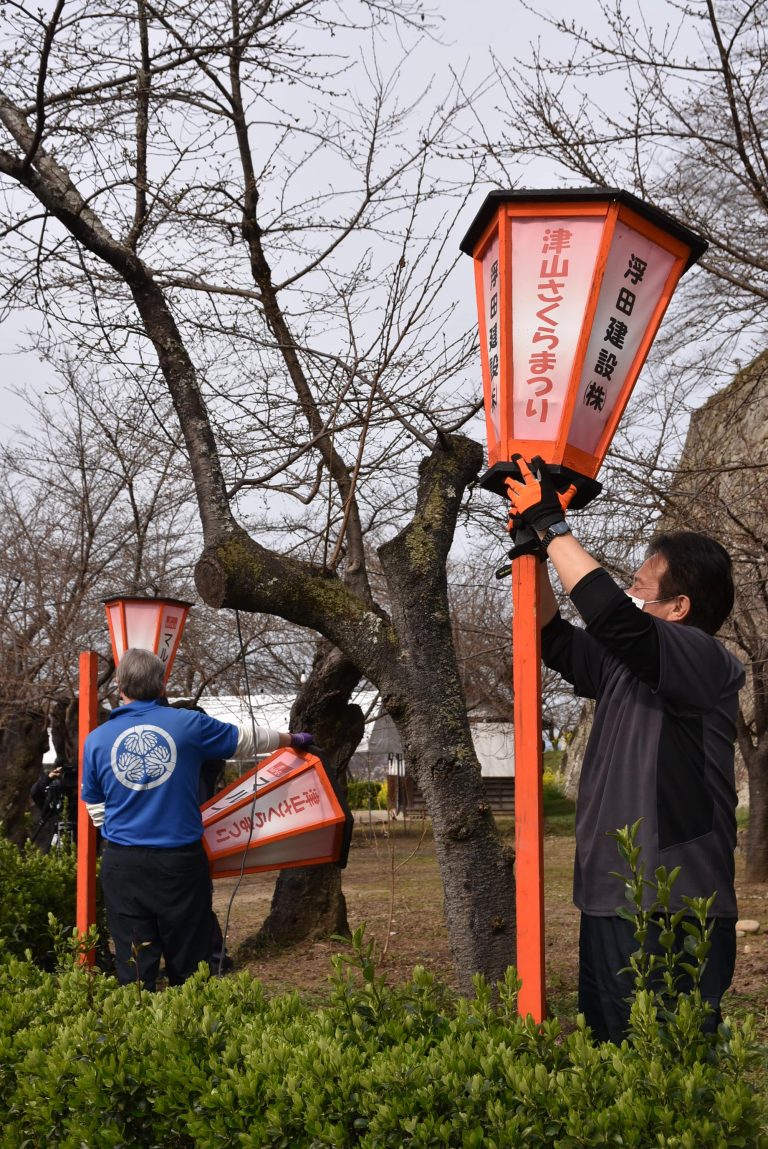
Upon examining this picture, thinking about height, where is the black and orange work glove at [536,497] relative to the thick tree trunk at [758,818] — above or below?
above

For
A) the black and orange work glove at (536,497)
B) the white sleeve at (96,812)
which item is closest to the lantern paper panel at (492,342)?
the black and orange work glove at (536,497)

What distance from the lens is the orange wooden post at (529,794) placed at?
8.53 feet

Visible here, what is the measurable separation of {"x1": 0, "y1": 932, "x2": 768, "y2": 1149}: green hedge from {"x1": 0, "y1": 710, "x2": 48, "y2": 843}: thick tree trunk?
15.0 m

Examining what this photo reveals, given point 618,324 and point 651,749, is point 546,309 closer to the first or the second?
point 618,324

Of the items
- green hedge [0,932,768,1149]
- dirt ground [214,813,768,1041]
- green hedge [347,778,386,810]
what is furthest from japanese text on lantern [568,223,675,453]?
green hedge [347,778,386,810]

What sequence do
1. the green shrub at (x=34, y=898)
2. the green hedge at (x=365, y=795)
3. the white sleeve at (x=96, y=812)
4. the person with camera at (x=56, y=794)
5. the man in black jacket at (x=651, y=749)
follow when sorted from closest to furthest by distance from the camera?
1. the man in black jacket at (x=651, y=749)
2. the white sleeve at (x=96, y=812)
3. the green shrub at (x=34, y=898)
4. the person with camera at (x=56, y=794)
5. the green hedge at (x=365, y=795)

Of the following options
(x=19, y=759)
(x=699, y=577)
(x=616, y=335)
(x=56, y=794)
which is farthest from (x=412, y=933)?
(x=19, y=759)

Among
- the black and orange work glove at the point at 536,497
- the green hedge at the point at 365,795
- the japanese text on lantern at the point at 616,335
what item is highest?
the japanese text on lantern at the point at 616,335

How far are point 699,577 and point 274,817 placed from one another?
116 inches

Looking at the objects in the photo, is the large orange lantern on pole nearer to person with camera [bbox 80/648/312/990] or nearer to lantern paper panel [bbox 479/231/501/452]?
lantern paper panel [bbox 479/231/501/452]

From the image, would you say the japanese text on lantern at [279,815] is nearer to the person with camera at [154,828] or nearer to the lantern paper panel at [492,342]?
the person with camera at [154,828]

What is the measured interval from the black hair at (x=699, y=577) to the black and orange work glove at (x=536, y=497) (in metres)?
0.32

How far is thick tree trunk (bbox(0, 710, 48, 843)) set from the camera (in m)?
17.3

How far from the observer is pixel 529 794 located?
2676 mm
